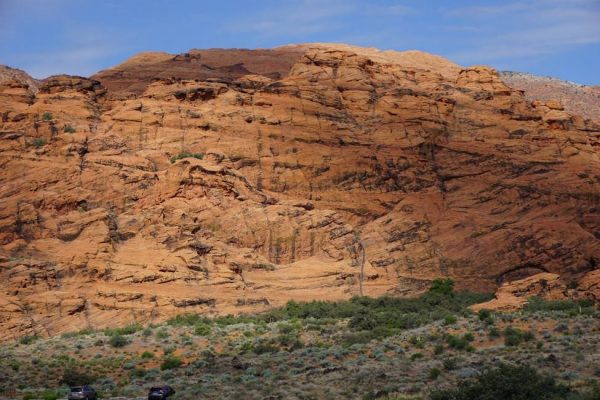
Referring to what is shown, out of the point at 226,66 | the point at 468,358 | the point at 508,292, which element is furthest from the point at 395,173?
the point at 468,358

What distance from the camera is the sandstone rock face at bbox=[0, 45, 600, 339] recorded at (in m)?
74.8

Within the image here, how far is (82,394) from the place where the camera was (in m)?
46.4

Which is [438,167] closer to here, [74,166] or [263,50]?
[74,166]

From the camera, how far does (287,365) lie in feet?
171

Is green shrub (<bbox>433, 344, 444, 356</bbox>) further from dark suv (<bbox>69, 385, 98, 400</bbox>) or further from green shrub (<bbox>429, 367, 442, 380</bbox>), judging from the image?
dark suv (<bbox>69, 385, 98, 400</bbox>)

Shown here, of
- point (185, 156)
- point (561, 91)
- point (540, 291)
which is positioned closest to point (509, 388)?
point (540, 291)

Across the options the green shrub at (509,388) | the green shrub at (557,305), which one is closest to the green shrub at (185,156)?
the green shrub at (557,305)

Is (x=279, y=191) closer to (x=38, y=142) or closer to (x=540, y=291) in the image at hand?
(x=38, y=142)

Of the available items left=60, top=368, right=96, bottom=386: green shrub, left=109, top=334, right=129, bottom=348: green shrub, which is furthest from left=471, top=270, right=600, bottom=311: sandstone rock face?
left=60, top=368, right=96, bottom=386: green shrub

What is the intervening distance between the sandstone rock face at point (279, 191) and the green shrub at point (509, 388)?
32.8 m

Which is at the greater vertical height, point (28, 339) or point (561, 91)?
point (561, 91)

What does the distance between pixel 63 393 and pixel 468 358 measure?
1506cm

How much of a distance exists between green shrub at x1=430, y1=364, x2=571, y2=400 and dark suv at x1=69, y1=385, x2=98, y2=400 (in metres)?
12.4

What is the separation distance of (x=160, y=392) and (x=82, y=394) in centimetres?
292
